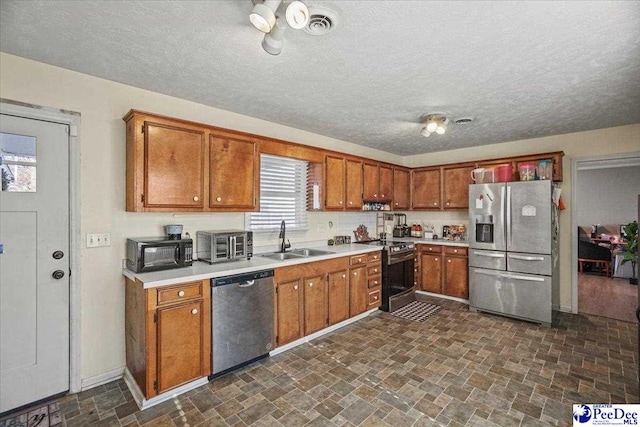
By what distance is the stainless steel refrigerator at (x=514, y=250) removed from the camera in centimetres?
382

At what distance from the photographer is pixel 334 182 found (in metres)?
4.23

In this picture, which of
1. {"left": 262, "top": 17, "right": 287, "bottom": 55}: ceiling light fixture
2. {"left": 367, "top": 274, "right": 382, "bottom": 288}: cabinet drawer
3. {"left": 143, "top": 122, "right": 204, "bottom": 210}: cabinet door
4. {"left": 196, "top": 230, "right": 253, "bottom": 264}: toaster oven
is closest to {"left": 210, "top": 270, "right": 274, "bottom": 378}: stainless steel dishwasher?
{"left": 196, "top": 230, "right": 253, "bottom": 264}: toaster oven

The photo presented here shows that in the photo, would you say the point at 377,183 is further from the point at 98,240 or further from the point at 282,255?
the point at 98,240

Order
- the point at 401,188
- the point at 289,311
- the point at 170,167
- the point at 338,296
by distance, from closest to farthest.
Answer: the point at 170,167 < the point at 289,311 < the point at 338,296 < the point at 401,188

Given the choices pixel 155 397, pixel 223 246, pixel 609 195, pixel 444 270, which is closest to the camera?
pixel 155 397

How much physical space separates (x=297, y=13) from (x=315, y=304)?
9.36 feet

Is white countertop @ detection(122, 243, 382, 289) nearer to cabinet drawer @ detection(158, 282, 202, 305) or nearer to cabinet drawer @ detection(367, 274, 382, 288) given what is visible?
cabinet drawer @ detection(158, 282, 202, 305)

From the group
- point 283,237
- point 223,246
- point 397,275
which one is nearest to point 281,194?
point 283,237

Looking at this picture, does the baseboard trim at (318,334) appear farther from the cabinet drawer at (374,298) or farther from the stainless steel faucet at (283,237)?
the stainless steel faucet at (283,237)

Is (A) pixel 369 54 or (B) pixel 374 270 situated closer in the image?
(A) pixel 369 54

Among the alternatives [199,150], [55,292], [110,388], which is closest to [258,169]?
[199,150]

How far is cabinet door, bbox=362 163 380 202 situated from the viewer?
4.71m

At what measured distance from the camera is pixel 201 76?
8.29 ft

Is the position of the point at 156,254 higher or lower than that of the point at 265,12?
lower
